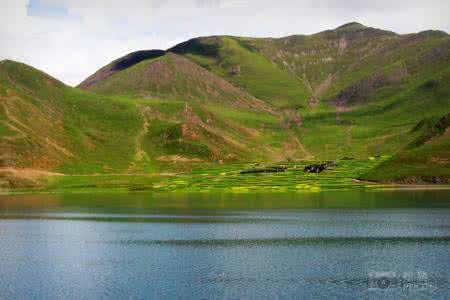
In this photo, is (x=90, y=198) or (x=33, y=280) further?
(x=90, y=198)

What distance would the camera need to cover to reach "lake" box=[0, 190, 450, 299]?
6381 centimetres

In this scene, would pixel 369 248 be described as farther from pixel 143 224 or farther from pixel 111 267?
pixel 143 224

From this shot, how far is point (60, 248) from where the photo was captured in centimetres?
9106

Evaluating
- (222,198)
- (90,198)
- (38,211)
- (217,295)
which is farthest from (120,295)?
(90,198)

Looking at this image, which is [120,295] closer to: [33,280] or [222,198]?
[33,280]

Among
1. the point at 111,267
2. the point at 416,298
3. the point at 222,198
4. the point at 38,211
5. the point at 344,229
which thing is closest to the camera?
the point at 416,298

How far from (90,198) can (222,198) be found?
39.6m

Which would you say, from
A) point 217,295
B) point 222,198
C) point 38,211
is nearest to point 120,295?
point 217,295

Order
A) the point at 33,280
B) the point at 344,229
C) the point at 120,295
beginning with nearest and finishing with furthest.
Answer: the point at 120,295 → the point at 33,280 → the point at 344,229

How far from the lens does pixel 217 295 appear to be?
201ft

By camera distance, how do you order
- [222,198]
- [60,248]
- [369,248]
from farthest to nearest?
[222,198], [60,248], [369,248]

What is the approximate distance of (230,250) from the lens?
85.8 m

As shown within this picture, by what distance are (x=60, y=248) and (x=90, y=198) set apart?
88417 millimetres

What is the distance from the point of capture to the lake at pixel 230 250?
63812 mm
